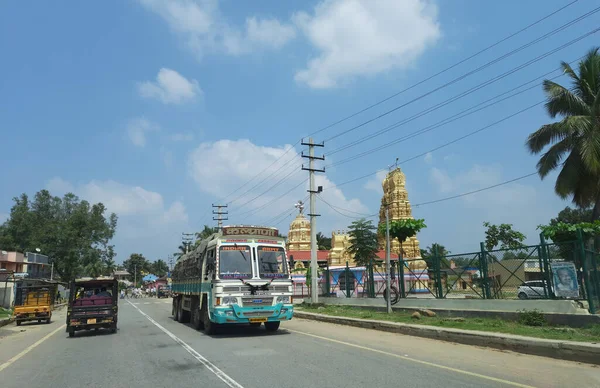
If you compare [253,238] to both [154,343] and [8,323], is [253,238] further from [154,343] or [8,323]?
[8,323]

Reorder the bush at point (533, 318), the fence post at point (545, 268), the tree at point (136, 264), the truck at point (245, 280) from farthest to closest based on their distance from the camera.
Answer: the tree at point (136, 264) < the fence post at point (545, 268) < the truck at point (245, 280) < the bush at point (533, 318)

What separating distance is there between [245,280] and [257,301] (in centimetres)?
75

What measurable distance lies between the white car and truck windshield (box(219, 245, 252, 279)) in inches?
363

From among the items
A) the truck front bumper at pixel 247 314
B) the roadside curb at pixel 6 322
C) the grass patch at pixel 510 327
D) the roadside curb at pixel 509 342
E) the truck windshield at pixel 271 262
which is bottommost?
the roadside curb at pixel 6 322

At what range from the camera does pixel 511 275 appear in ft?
50.8

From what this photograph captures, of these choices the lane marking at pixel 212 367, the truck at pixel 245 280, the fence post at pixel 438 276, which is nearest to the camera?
the lane marking at pixel 212 367

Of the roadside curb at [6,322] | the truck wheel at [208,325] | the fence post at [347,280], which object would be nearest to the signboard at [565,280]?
the truck wheel at [208,325]

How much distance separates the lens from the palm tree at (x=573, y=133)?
23.6 meters

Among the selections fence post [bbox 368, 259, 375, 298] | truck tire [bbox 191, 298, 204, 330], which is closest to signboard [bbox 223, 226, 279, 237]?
truck tire [bbox 191, 298, 204, 330]

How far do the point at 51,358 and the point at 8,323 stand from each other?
1836 cm

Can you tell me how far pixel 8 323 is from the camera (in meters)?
26.0

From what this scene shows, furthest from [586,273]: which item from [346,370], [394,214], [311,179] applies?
[394,214]

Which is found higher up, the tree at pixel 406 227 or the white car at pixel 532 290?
the tree at pixel 406 227

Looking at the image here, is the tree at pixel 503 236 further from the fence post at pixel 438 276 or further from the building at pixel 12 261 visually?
the building at pixel 12 261
